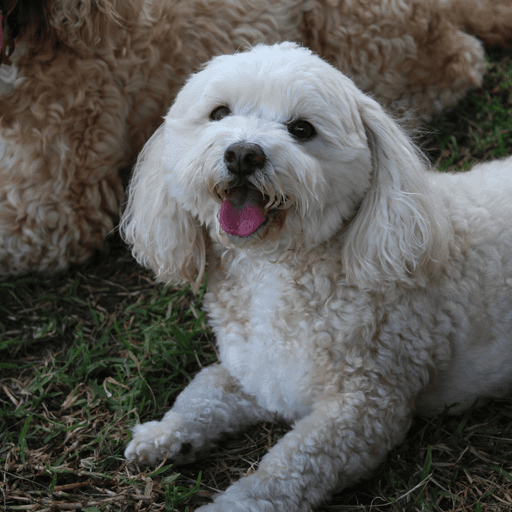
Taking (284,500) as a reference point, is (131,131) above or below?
above

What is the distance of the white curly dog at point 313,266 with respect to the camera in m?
1.68

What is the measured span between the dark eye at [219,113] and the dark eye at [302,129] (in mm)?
209

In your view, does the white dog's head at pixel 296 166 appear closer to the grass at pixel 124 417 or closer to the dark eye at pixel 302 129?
the dark eye at pixel 302 129

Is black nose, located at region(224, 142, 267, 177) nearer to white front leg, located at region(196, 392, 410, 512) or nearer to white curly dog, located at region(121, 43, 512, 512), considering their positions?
white curly dog, located at region(121, 43, 512, 512)

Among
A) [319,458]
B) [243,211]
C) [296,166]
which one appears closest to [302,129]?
[296,166]

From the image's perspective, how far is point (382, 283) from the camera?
1813 millimetres

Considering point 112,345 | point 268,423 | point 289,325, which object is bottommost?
point 112,345

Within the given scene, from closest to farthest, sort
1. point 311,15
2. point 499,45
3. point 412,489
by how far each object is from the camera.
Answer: point 412,489
point 311,15
point 499,45

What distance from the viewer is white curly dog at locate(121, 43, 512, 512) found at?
1682 millimetres

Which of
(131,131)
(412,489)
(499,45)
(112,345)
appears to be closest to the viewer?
(412,489)

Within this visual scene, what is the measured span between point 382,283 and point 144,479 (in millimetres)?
1002

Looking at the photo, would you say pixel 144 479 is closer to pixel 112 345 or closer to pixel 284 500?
pixel 284 500

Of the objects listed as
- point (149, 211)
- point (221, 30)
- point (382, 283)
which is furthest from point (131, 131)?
point (382, 283)

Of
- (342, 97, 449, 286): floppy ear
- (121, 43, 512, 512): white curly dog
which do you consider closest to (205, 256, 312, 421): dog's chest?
(121, 43, 512, 512): white curly dog
